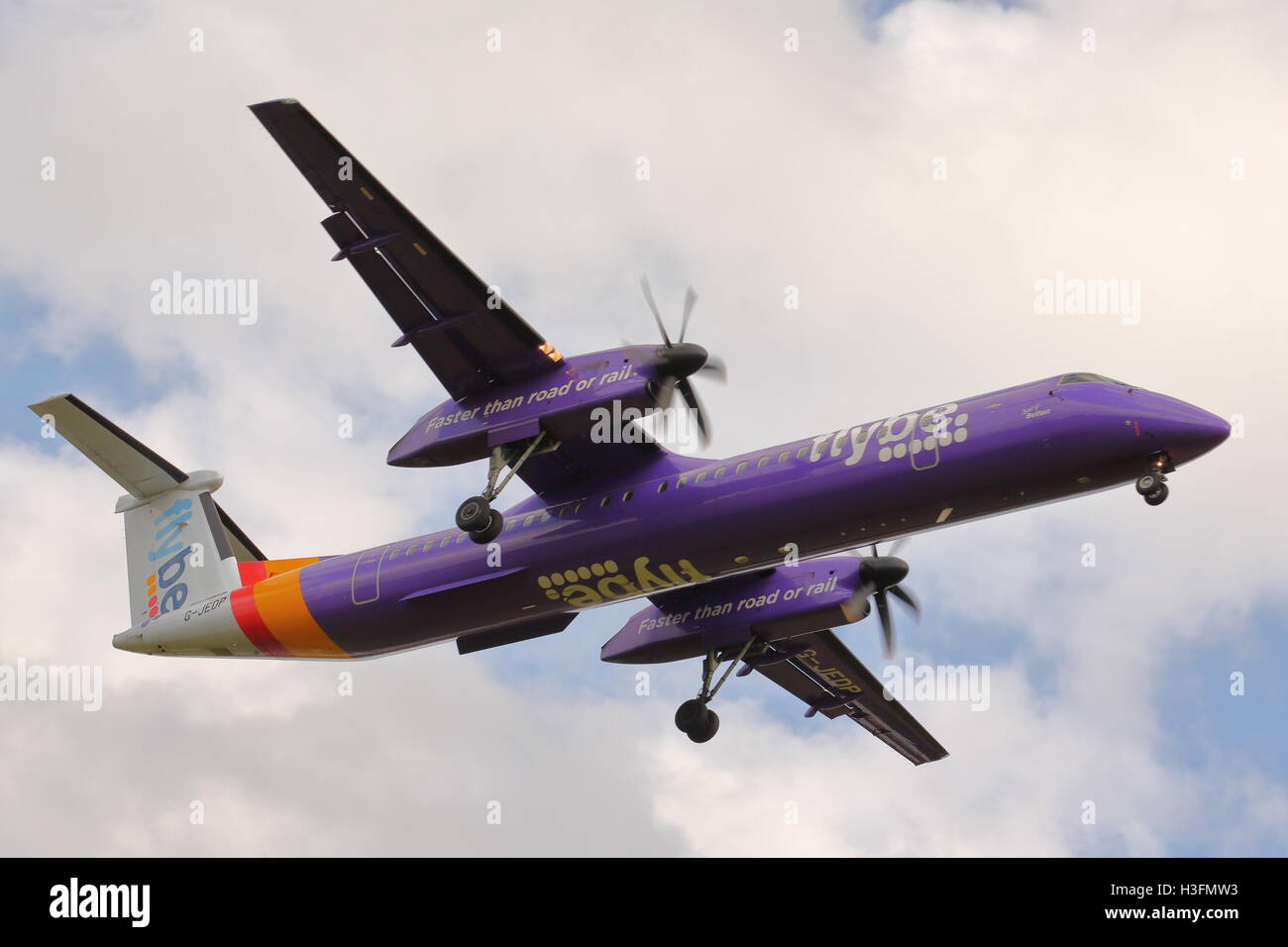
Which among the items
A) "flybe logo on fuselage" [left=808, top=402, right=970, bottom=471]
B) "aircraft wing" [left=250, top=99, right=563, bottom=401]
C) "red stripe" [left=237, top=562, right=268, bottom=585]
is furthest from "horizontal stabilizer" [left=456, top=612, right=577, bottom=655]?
"flybe logo on fuselage" [left=808, top=402, right=970, bottom=471]

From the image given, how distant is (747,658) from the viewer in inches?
1034

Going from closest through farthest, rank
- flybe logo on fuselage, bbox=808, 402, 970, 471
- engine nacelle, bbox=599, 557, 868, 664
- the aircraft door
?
1. flybe logo on fuselage, bbox=808, 402, 970, 471
2. the aircraft door
3. engine nacelle, bbox=599, 557, 868, 664

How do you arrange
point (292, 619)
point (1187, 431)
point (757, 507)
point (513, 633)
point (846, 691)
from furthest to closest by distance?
→ point (846, 691) → point (292, 619) → point (513, 633) → point (757, 507) → point (1187, 431)

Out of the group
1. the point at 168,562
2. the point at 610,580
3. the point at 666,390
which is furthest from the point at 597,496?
the point at 168,562

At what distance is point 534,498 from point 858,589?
5432mm

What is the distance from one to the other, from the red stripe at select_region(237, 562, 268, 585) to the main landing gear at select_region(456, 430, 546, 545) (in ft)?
20.6

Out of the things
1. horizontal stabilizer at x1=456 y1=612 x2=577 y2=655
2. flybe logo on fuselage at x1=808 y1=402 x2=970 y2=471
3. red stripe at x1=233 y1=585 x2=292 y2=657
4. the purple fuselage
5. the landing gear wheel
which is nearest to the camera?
the purple fuselage

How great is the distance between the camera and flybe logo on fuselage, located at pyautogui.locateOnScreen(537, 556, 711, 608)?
22.1 m

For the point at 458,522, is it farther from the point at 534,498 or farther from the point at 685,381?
the point at 685,381

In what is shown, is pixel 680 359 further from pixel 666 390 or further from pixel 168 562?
pixel 168 562

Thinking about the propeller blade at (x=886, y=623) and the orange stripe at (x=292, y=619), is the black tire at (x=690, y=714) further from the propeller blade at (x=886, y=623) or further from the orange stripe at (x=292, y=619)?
the orange stripe at (x=292, y=619)

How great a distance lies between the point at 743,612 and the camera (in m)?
25.5

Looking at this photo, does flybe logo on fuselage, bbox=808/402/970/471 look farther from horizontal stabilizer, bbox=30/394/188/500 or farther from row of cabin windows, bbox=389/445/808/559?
horizontal stabilizer, bbox=30/394/188/500

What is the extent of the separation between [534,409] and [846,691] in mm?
9753
